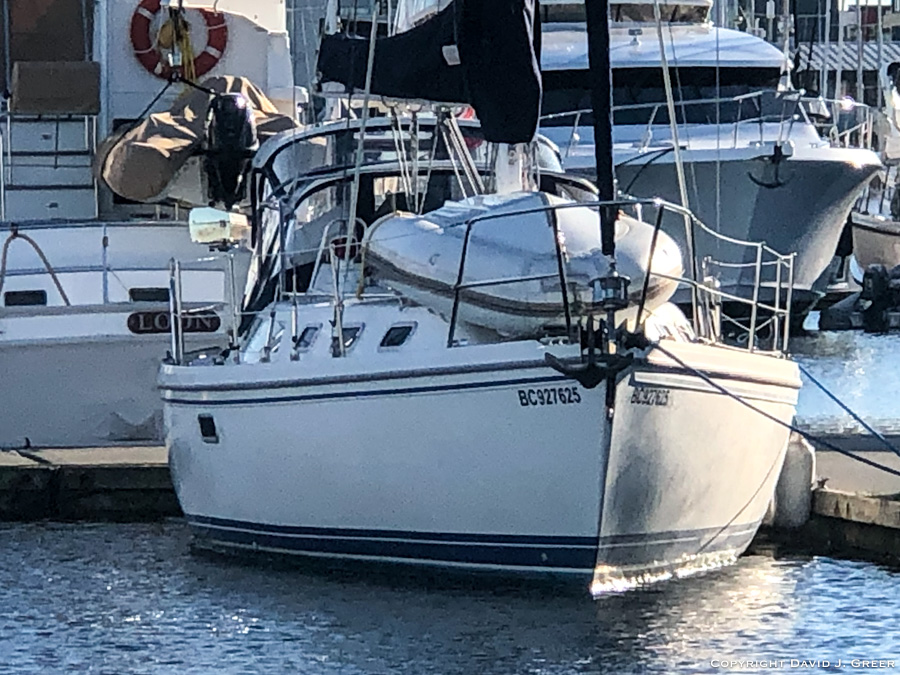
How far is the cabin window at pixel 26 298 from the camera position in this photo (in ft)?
56.4

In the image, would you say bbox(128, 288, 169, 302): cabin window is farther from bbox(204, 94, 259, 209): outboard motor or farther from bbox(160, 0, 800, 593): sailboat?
bbox(160, 0, 800, 593): sailboat

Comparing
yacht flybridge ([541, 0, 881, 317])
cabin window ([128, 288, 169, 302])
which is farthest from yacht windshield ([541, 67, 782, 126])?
cabin window ([128, 288, 169, 302])

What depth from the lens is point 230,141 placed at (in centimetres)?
1686

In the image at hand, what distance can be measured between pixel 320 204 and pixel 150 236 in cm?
434

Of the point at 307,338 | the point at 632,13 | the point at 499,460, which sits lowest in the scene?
the point at 499,460

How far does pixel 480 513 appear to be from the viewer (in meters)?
11.6

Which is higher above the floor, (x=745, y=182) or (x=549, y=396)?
(x=745, y=182)

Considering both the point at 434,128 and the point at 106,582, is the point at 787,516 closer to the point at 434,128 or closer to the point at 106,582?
the point at 434,128

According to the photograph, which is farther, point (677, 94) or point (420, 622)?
point (677, 94)

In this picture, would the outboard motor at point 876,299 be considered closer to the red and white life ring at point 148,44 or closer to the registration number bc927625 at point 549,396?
the red and white life ring at point 148,44

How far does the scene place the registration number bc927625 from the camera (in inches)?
432

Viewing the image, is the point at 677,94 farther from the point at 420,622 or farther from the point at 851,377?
the point at 420,622

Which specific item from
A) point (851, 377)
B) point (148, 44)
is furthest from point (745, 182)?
point (148, 44)

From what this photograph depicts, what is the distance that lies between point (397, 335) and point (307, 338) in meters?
0.82
